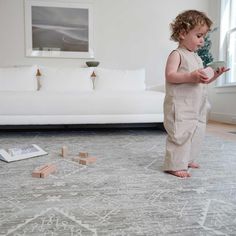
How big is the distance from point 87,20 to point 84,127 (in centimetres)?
200

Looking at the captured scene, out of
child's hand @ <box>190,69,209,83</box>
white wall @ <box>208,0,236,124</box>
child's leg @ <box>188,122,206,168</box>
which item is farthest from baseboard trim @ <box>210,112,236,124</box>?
child's hand @ <box>190,69,209,83</box>

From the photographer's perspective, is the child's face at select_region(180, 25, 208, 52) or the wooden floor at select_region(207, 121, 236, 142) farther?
the wooden floor at select_region(207, 121, 236, 142)

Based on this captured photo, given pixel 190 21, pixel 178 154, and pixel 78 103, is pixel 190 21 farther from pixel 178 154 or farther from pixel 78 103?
pixel 78 103

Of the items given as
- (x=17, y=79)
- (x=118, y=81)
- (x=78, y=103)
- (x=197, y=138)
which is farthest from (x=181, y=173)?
(x=17, y=79)

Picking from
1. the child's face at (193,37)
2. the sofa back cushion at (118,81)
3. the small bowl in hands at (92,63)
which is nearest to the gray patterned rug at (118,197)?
the child's face at (193,37)

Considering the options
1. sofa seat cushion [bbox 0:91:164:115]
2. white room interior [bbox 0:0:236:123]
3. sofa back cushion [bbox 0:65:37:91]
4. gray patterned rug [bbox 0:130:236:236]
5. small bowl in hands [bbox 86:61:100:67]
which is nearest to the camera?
gray patterned rug [bbox 0:130:236:236]

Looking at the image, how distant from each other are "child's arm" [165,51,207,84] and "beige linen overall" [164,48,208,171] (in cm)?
3

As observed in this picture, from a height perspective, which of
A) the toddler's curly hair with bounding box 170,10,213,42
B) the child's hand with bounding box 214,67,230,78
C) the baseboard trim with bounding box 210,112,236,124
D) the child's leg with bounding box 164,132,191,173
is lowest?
the baseboard trim with bounding box 210,112,236,124

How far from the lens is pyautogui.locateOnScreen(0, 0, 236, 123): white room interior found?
390 cm

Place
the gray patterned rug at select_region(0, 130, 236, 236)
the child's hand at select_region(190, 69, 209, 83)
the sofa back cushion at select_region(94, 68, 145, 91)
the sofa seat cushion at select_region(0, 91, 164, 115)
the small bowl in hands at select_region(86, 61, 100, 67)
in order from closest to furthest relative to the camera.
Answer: the gray patterned rug at select_region(0, 130, 236, 236)
the child's hand at select_region(190, 69, 209, 83)
the sofa seat cushion at select_region(0, 91, 164, 115)
the sofa back cushion at select_region(94, 68, 145, 91)
the small bowl in hands at select_region(86, 61, 100, 67)

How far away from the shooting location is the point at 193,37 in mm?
1258

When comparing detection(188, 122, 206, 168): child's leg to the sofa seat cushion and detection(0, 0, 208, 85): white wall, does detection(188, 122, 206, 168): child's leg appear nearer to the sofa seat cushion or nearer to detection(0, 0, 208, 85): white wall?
the sofa seat cushion

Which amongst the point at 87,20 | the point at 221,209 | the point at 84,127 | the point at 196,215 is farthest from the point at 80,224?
the point at 87,20

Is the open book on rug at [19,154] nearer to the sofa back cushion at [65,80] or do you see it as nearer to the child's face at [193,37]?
the child's face at [193,37]
